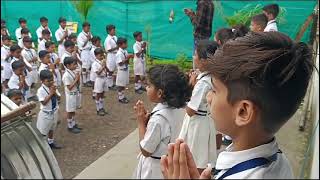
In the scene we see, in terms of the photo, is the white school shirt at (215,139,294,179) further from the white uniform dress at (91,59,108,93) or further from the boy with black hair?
the white uniform dress at (91,59,108,93)

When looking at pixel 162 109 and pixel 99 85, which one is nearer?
Result: pixel 162 109

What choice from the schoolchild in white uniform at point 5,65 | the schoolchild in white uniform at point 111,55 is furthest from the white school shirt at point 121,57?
the schoolchild in white uniform at point 5,65

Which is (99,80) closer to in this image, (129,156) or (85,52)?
(85,52)

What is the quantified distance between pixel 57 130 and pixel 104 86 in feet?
4.18

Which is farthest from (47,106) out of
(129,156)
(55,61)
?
(55,61)

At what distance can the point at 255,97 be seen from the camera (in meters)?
1.15

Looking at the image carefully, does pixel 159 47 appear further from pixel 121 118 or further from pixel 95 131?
pixel 95 131

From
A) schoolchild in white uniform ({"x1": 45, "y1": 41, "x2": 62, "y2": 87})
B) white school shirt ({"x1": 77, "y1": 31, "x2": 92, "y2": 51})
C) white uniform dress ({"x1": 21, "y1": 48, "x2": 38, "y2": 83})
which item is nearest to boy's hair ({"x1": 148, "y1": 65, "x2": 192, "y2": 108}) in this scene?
schoolchild in white uniform ({"x1": 45, "y1": 41, "x2": 62, "y2": 87})

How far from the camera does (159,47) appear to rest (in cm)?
1025

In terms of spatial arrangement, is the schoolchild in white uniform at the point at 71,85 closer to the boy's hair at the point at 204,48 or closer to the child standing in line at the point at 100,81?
the child standing in line at the point at 100,81

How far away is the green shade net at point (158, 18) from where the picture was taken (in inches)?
364

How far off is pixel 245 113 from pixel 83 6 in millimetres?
9056

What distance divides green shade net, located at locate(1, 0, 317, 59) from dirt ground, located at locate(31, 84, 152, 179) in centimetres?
265

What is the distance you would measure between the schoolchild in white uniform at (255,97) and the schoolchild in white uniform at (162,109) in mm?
1569
